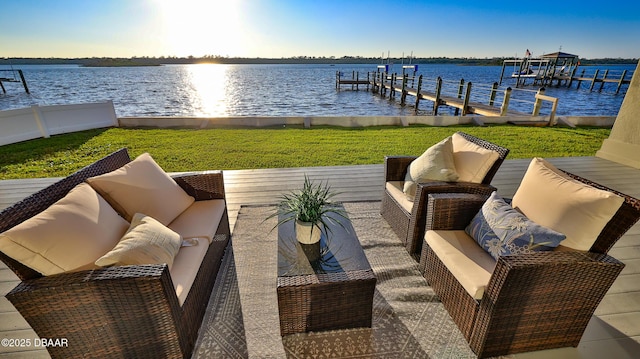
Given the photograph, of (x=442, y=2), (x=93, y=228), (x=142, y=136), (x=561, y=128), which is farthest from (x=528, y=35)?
(x=93, y=228)

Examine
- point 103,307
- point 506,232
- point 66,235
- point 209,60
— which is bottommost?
point 103,307

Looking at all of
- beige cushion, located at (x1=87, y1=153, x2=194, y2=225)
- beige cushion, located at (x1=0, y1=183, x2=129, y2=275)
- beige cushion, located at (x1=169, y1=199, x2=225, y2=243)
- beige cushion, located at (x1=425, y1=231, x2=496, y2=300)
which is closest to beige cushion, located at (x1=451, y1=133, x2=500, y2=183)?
beige cushion, located at (x1=425, y1=231, x2=496, y2=300)

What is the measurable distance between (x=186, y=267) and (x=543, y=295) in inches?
71.8

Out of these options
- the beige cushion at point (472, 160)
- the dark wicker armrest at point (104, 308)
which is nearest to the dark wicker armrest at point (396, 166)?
the beige cushion at point (472, 160)

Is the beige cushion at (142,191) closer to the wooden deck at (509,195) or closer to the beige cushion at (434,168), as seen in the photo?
the wooden deck at (509,195)

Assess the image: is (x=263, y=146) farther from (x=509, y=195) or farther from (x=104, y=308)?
(x=104, y=308)

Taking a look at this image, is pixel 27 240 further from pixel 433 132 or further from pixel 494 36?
pixel 494 36

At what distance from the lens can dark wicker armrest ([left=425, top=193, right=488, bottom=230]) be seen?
1.80 meters

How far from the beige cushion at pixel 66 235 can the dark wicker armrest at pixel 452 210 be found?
186 centimetres

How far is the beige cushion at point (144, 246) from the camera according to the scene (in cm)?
125

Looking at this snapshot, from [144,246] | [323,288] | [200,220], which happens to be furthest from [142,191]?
[323,288]

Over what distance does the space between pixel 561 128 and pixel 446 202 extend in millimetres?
6887

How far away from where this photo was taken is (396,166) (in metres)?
2.58

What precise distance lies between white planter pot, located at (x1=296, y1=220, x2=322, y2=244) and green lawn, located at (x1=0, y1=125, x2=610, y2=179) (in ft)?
8.35
